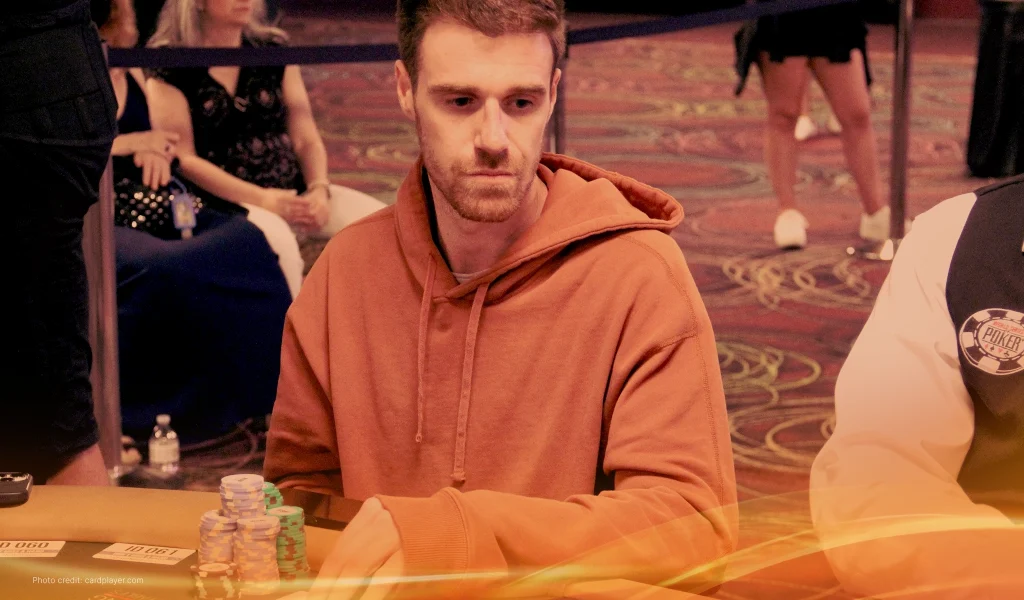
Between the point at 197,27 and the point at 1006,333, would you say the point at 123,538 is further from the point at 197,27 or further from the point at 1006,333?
the point at 197,27

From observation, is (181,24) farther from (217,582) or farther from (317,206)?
(217,582)

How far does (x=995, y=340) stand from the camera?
1.76 metres

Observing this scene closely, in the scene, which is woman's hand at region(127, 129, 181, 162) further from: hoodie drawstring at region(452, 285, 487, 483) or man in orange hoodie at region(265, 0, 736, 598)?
hoodie drawstring at region(452, 285, 487, 483)

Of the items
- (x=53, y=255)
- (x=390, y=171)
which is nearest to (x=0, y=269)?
(x=53, y=255)

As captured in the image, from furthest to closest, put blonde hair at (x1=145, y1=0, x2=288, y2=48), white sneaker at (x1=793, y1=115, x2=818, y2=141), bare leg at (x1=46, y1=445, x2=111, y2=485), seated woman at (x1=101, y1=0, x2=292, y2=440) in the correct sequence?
white sneaker at (x1=793, y1=115, x2=818, y2=141)
seated woman at (x1=101, y1=0, x2=292, y2=440)
blonde hair at (x1=145, y1=0, x2=288, y2=48)
bare leg at (x1=46, y1=445, x2=111, y2=485)

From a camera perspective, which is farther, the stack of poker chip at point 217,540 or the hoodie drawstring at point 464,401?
the hoodie drawstring at point 464,401

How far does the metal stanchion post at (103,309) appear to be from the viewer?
11.3ft

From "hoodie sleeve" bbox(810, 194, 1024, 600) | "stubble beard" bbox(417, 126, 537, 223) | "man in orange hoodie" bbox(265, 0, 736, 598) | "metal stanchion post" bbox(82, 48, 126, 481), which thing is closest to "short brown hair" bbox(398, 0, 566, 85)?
"man in orange hoodie" bbox(265, 0, 736, 598)

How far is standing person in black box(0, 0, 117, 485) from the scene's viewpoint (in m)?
2.56

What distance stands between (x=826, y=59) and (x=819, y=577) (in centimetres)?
440

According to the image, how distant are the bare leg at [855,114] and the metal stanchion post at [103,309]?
3.06 meters

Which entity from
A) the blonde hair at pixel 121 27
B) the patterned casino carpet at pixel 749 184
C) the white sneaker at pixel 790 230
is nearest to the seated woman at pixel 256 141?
the patterned casino carpet at pixel 749 184

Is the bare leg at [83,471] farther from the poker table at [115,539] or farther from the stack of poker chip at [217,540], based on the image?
the stack of poker chip at [217,540]

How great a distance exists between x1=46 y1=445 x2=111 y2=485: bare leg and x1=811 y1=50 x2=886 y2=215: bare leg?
367cm
